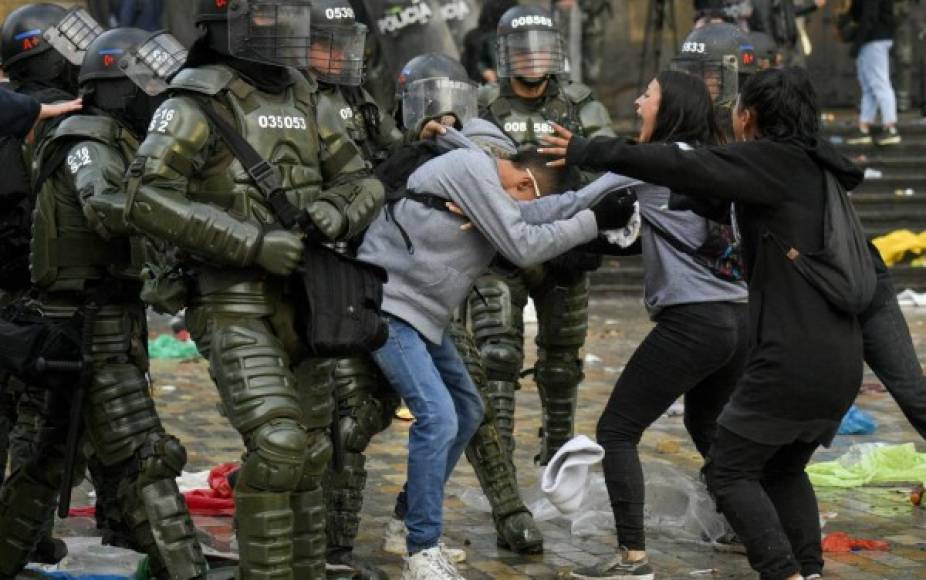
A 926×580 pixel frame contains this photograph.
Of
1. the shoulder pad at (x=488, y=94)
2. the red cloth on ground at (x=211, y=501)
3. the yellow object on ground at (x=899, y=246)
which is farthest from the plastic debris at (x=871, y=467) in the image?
the yellow object on ground at (x=899, y=246)

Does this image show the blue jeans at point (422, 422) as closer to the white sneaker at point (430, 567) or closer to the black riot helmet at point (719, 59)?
the white sneaker at point (430, 567)

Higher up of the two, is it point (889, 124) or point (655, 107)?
point (655, 107)

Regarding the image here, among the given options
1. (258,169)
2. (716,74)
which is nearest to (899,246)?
(716,74)

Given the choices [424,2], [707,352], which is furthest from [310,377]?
[424,2]

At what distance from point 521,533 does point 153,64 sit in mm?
2306

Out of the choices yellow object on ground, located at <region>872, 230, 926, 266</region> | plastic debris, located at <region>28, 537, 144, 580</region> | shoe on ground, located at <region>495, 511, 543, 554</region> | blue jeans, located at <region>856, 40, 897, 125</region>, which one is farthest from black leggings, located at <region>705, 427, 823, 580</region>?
blue jeans, located at <region>856, 40, 897, 125</region>

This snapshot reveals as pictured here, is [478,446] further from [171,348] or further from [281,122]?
[171,348]

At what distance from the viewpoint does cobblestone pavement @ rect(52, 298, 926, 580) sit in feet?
23.9

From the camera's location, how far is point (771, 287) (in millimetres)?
6125

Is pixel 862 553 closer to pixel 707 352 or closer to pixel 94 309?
pixel 707 352

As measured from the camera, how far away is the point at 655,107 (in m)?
6.77

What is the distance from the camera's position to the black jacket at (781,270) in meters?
6.05

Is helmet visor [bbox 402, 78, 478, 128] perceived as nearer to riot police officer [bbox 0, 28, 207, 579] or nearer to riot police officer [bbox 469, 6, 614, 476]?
riot police officer [bbox 469, 6, 614, 476]

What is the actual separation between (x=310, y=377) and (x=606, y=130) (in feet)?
10.7
